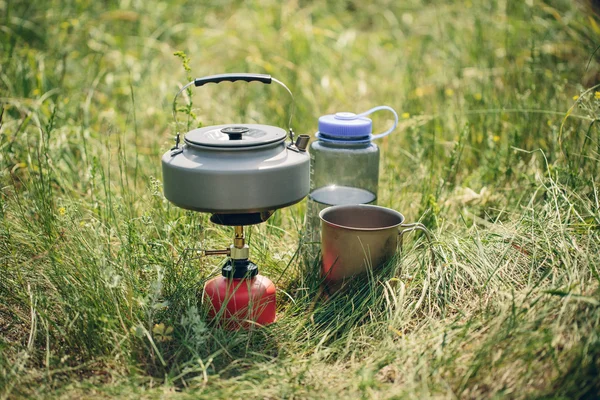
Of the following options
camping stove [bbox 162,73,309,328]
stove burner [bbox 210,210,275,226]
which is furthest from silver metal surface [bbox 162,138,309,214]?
stove burner [bbox 210,210,275,226]

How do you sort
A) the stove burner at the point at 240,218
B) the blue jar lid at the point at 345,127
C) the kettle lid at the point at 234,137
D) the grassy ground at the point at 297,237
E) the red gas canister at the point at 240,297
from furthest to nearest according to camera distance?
the blue jar lid at the point at 345,127
the red gas canister at the point at 240,297
the stove burner at the point at 240,218
the kettle lid at the point at 234,137
the grassy ground at the point at 297,237

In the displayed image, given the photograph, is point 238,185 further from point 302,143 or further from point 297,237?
point 297,237

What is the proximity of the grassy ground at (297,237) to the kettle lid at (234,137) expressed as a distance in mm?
486

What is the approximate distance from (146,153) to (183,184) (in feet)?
5.71

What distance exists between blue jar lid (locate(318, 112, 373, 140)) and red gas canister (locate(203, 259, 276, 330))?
68 cm

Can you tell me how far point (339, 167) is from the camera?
3.09 metres

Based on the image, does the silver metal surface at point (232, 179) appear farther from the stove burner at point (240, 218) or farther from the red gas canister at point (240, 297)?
the red gas canister at point (240, 297)

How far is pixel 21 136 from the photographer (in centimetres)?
337

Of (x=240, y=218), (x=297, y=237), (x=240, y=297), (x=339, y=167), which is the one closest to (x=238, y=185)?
(x=240, y=218)

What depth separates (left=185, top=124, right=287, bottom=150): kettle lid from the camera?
2.14m

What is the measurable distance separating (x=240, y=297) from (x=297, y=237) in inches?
25.5

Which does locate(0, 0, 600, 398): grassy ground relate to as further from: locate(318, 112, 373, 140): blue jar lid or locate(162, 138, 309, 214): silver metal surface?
locate(318, 112, 373, 140): blue jar lid

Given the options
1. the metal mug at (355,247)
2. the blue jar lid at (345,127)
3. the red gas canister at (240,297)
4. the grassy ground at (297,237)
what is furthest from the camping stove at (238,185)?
the blue jar lid at (345,127)

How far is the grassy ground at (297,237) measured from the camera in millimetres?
2016
